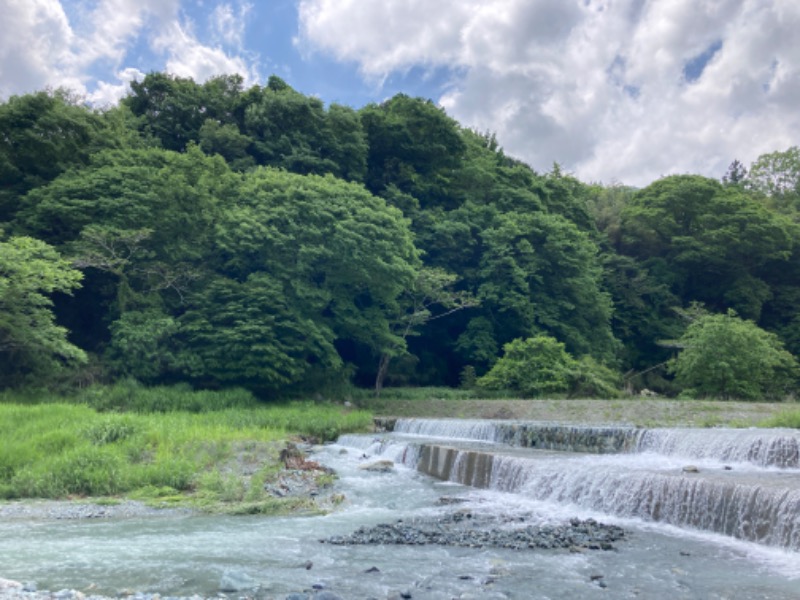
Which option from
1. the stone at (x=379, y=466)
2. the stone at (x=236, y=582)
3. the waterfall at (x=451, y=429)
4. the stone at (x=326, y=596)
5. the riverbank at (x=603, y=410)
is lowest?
the stone at (x=379, y=466)

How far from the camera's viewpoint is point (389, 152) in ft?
128

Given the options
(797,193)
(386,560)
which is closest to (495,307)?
(386,560)

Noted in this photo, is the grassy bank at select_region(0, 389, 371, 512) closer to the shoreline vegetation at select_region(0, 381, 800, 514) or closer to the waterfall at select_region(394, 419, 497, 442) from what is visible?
the shoreline vegetation at select_region(0, 381, 800, 514)

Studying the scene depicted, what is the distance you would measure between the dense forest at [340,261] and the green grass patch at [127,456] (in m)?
6.32

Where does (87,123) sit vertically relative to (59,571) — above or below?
above

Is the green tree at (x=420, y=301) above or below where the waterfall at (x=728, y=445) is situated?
above

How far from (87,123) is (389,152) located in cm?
1741

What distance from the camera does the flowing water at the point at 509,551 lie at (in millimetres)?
7056

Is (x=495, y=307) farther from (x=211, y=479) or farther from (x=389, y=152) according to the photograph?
(x=211, y=479)

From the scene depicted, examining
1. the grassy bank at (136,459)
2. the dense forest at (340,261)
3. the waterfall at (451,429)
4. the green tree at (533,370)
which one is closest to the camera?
the grassy bank at (136,459)

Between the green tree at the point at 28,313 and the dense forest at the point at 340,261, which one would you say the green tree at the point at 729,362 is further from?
the green tree at the point at 28,313

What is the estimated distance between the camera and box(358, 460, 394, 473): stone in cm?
1529

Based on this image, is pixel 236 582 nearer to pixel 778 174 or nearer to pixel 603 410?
pixel 603 410

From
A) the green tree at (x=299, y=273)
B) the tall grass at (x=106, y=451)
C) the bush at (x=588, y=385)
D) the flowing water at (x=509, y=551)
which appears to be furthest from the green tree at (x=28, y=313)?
the bush at (x=588, y=385)
